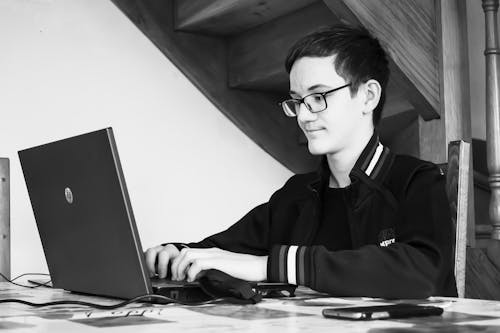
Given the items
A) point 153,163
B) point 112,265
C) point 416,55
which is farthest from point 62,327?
point 153,163

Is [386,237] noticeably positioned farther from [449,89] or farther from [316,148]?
[449,89]

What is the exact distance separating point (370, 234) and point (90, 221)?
0.59 m

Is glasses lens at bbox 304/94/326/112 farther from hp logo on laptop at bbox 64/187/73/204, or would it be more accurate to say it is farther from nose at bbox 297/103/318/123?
hp logo on laptop at bbox 64/187/73/204

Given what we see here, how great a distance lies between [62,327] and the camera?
2.90 feet

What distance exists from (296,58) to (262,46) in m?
1.16

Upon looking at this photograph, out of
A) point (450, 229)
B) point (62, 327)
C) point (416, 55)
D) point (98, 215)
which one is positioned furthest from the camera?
point (416, 55)

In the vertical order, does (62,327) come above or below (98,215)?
below

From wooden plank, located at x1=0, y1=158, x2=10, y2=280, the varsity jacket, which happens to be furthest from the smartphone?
wooden plank, located at x1=0, y1=158, x2=10, y2=280

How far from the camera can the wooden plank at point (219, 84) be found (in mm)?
2859

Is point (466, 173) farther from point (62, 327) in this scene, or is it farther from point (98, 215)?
point (62, 327)

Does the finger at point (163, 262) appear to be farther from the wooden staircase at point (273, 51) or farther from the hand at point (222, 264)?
the wooden staircase at point (273, 51)

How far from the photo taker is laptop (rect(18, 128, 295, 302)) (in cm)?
114

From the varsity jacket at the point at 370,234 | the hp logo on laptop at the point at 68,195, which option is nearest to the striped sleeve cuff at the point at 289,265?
the varsity jacket at the point at 370,234

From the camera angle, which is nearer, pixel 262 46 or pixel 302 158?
pixel 262 46
